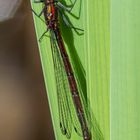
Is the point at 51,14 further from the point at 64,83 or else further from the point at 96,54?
the point at 96,54

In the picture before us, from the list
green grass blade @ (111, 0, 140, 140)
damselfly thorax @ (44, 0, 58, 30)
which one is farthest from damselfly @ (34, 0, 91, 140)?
green grass blade @ (111, 0, 140, 140)

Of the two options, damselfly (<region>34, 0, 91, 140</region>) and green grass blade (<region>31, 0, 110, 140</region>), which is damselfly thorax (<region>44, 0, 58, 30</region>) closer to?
damselfly (<region>34, 0, 91, 140</region>)

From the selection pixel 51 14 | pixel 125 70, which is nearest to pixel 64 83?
pixel 51 14

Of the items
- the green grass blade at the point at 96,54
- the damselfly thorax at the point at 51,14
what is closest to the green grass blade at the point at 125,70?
the green grass blade at the point at 96,54

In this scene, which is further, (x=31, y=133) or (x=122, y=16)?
(x=31, y=133)

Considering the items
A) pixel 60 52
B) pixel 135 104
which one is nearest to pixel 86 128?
pixel 60 52

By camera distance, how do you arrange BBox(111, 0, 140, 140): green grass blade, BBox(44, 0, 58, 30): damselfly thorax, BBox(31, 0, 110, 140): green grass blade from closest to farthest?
BBox(111, 0, 140, 140): green grass blade, BBox(31, 0, 110, 140): green grass blade, BBox(44, 0, 58, 30): damselfly thorax

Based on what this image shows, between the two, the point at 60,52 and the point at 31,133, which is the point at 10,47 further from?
the point at 60,52

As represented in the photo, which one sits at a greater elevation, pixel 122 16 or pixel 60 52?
pixel 122 16
